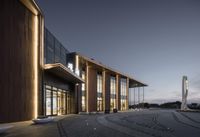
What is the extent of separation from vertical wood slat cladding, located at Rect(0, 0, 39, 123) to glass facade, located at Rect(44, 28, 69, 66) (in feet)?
17.3

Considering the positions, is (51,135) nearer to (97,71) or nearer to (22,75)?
(22,75)

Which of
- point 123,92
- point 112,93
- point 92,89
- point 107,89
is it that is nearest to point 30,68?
point 92,89

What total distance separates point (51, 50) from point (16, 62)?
1160cm

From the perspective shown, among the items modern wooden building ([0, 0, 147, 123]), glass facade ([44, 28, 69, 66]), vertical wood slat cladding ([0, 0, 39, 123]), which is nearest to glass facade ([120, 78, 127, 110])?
modern wooden building ([0, 0, 147, 123])

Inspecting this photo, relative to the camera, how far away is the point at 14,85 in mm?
23969

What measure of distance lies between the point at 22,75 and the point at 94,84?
29.4 m

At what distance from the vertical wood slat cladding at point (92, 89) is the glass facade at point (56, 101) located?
345 inches

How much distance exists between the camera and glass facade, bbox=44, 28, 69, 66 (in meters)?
33.3

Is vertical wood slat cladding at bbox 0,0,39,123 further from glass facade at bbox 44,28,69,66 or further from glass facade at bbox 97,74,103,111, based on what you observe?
glass facade at bbox 97,74,103,111

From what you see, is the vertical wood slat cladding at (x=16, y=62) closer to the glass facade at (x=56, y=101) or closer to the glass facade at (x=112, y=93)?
the glass facade at (x=56, y=101)

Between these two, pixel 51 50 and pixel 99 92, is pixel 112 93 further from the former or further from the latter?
pixel 51 50

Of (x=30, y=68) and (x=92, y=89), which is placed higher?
(x=30, y=68)

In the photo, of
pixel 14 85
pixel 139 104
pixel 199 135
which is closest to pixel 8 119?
pixel 14 85

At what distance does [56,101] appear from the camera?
37906 mm
